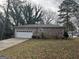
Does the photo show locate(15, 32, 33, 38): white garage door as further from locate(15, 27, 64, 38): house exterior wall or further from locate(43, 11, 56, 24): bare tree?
locate(43, 11, 56, 24): bare tree

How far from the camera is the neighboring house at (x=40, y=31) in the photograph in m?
23.1

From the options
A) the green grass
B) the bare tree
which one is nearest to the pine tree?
the bare tree

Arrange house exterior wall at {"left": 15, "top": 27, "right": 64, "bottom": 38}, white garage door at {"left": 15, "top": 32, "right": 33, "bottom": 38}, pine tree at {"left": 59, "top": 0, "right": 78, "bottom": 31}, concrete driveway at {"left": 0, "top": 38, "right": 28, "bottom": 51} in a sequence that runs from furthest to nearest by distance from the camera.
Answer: pine tree at {"left": 59, "top": 0, "right": 78, "bottom": 31}
white garage door at {"left": 15, "top": 32, "right": 33, "bottom": 38}
house exterior wall at {"left": 15, "top": 27, "right": 64, "bottom": 38}
concrete driveway at {"left": 0, "top": 38, "right": 28, "bottom": 51}

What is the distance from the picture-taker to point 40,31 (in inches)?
933

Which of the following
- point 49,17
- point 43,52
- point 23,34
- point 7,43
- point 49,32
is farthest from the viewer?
point 49,17

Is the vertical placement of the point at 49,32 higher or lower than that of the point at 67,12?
lower

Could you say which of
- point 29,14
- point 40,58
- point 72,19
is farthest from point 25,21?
point 40,58

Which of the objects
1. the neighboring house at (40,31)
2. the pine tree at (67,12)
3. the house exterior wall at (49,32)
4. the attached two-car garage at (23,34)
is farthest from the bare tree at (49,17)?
the house exterior wall at (49,32)

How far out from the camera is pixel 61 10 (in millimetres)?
33000

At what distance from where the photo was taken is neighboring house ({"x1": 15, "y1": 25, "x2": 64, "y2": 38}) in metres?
23.1

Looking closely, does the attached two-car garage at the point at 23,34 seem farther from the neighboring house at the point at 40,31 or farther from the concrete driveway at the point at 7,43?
the concrete driveway at the point at 7,43

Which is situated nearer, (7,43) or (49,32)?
(7,43)

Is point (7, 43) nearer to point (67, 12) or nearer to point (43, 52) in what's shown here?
point (43, 52)

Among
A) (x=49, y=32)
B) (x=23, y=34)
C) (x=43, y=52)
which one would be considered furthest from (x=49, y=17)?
(x=43, y=52)
